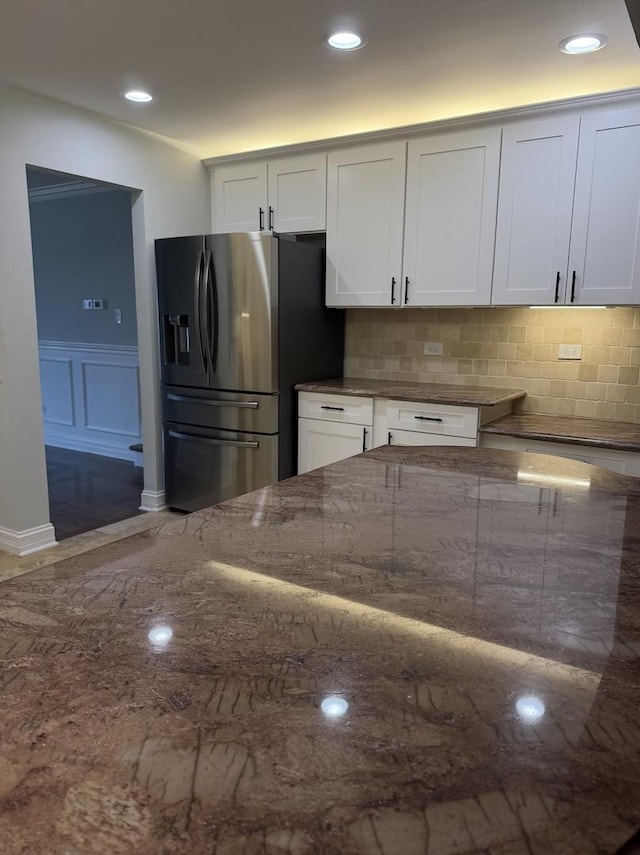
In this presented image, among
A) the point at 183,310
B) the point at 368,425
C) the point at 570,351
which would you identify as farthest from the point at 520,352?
the point at 183,310

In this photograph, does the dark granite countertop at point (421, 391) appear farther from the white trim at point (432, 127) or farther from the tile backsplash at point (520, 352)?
the white trim at point (432, 127)

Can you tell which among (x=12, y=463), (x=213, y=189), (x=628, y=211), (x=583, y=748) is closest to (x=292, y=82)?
(x=213, y=189)

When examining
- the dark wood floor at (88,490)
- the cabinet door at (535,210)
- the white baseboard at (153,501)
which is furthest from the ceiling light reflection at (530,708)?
the white baseboard at (153,501)

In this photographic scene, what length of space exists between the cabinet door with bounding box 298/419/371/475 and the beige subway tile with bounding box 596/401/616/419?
1.21 m

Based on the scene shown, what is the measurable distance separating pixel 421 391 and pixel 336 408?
0.49 meters

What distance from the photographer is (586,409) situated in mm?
3227

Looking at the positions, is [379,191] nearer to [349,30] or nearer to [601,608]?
[349,30]

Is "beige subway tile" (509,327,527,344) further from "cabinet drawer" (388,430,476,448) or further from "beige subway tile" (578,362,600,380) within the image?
"cabinet drawer" (388,430,476,448)

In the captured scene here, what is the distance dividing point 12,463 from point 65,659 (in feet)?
8.99

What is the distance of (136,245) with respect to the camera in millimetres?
3785

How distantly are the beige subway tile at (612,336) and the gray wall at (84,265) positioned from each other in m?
3.62

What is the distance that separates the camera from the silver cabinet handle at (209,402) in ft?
11.4

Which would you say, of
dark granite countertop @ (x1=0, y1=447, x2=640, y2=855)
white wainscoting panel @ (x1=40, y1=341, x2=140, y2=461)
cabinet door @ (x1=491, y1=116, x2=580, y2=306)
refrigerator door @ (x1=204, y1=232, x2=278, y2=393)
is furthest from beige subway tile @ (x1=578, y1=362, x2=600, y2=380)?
white wainscoting panel @ (x1=40, y1=341, x2=140, y2=461)

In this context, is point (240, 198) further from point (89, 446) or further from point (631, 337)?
point (89, 446)
